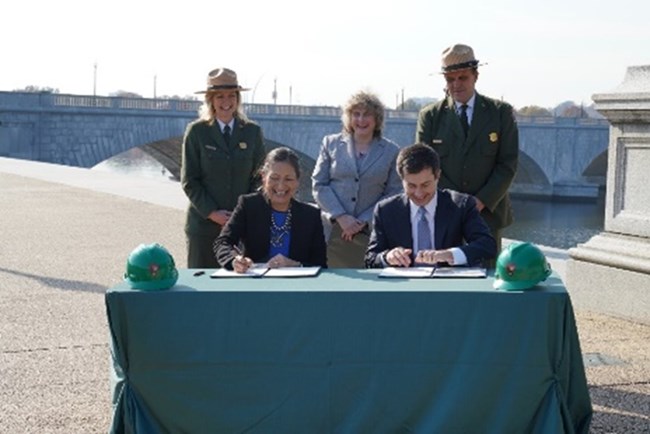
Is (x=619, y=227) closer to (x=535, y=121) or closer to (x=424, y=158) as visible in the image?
(x=424, y=158)

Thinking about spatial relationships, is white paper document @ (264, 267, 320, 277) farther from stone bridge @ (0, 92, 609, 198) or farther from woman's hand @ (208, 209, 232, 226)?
stone bridge @ (0, 92, 609, 198)

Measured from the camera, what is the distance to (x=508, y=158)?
5.65 meters

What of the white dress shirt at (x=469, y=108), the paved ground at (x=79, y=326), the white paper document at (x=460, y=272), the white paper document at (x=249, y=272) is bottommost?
the paved ground at (x=79, y=326)

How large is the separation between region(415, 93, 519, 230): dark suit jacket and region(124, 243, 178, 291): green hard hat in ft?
7.10

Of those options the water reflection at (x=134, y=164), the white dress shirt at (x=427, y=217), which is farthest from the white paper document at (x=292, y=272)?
the water reflection at (x=134, y=164)

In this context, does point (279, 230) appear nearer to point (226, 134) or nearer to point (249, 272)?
point (249, 272)

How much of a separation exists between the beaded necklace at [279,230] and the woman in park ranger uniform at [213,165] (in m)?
0.82

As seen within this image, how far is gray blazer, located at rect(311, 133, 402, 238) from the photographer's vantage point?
543 centimetres

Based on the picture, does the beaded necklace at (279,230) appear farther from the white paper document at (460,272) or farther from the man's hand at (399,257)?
the white paper document at (460,272)

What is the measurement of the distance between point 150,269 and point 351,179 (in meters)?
1.86

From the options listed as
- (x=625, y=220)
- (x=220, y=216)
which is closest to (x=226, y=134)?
(x=220, y=216)

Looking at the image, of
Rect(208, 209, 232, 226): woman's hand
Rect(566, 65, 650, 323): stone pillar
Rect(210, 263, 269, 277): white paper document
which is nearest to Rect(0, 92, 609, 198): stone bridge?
Rect(566, 65, 650, 323): stone pillar

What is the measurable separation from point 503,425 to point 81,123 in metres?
35.1

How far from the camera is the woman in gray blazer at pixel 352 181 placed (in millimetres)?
5422
